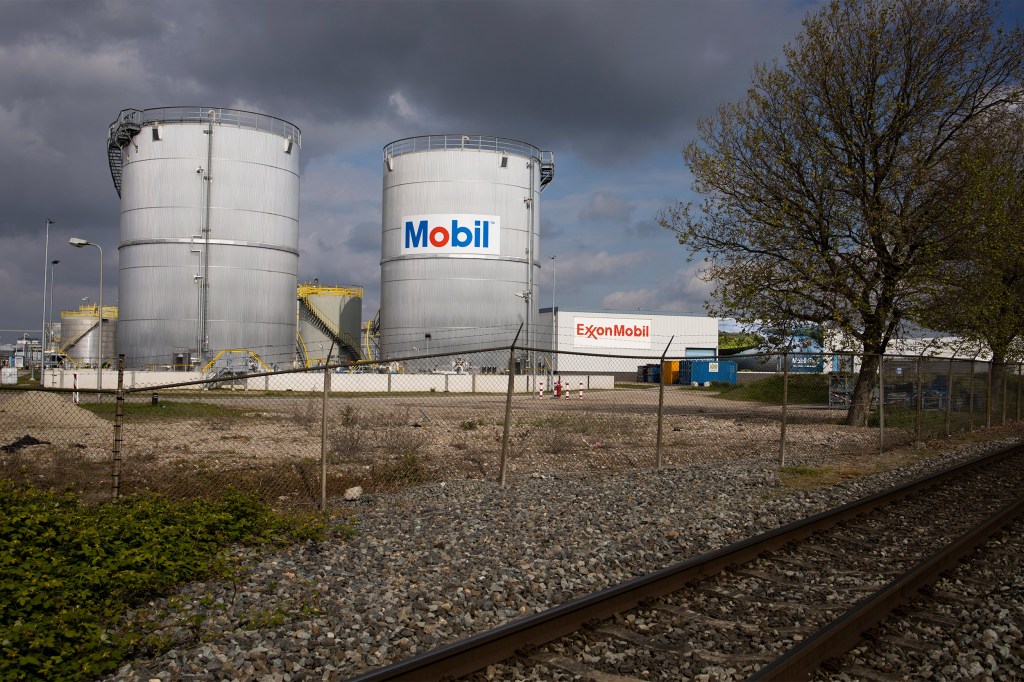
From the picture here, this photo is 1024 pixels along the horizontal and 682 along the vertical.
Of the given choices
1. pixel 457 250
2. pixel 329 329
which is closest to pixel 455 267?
pixel 457 250

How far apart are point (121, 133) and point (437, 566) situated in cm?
4931

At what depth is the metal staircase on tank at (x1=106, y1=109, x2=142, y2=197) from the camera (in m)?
47.1

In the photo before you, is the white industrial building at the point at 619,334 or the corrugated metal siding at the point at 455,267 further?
the white industrial building at the point at 619,334

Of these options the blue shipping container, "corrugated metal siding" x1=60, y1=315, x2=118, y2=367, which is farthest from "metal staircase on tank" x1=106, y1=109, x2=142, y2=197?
the blue shipping container

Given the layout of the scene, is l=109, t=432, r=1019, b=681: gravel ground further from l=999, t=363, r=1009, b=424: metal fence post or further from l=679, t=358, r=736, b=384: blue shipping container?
l=679, t=358, r=736, b=384: blue shipping container

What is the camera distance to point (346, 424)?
13391 millimetres

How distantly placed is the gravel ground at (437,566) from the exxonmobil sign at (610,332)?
2249 inches

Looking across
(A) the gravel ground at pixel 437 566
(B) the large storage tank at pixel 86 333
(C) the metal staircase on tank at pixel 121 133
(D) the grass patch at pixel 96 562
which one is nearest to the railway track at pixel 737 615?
(A) the gravel ground at pixel 437 566

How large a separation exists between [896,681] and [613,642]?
1773mm

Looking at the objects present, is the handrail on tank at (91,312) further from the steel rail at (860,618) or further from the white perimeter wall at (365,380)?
the steel rail at (860,618)

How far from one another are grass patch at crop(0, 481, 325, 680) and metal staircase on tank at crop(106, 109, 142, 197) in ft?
150

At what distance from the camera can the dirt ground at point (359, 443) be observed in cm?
1162

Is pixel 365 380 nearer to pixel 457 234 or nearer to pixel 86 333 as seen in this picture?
pixel 457 234

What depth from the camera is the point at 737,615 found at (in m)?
5.88
